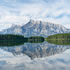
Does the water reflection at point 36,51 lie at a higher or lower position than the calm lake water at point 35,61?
lower

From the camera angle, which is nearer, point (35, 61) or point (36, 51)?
point (35, 61)

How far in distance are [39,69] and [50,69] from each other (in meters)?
1.18

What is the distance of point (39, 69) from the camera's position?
15.3 meters

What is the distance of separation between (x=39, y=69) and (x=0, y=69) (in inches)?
167

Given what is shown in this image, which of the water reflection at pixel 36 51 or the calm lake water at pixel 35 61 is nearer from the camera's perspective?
the calm lake water at pixel 35 61

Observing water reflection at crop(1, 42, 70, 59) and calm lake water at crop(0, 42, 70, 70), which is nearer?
calm lake water at crop(0, 42, 70, 70)

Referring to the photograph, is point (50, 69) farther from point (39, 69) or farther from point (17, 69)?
point (17, 69)

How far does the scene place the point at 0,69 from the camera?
15477mm

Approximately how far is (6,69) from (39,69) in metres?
3.58

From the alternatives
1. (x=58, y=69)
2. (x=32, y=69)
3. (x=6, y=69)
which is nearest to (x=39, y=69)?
(x=32, y=69)

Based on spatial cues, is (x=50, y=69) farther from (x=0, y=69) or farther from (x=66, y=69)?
(x=0, y=69)

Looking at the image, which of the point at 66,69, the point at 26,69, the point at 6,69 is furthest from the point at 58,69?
the point at 6,69

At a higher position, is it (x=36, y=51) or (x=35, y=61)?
(x=35, y=61)

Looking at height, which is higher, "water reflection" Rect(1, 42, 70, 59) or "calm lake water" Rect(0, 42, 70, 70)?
"calm lake water" Rect(0, 42, 70, 70)
